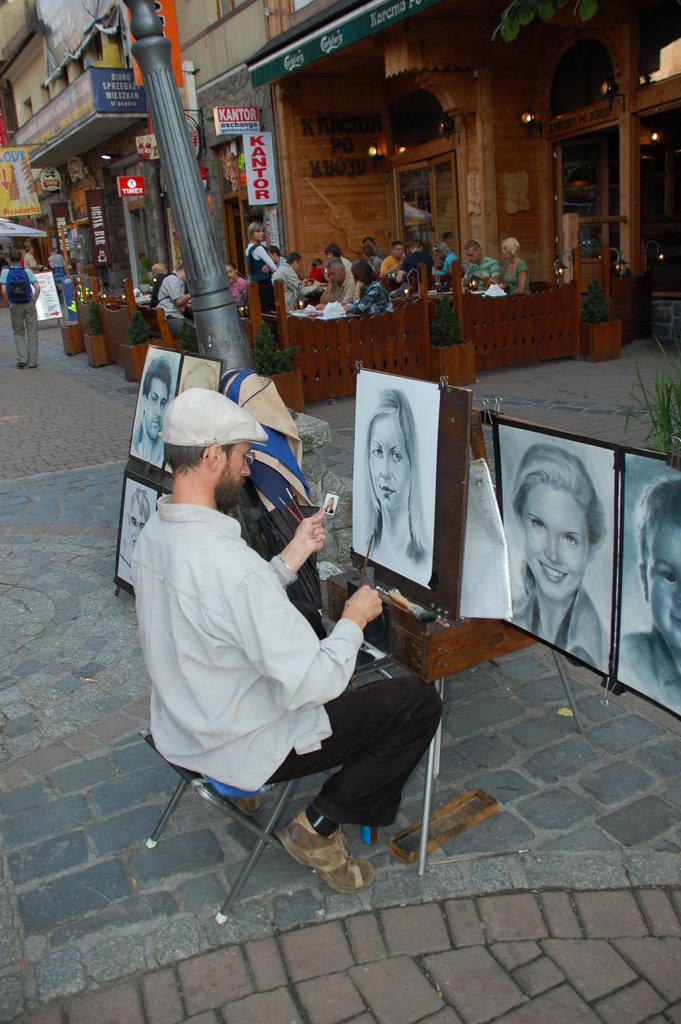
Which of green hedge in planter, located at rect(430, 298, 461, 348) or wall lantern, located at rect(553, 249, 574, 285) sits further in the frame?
wall lantern, located at rect(553, 249, 574, 285)

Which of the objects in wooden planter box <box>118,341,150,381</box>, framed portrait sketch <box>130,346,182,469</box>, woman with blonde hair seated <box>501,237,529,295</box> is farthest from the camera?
wooden planter box <box>118,341,150,381</box>

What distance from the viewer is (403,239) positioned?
17.1 meters

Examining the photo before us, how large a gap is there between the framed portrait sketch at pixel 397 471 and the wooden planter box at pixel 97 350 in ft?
41.3

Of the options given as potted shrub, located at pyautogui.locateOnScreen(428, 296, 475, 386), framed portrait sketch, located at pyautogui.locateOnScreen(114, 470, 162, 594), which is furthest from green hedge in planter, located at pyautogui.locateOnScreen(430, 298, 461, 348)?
framed portrait sketch, located at pyautogui.locateOnScreen(114, 470, 162, 594)

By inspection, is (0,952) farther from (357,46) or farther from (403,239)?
(403,239)

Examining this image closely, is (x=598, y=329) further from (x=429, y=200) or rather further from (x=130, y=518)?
(x=130, y=518)

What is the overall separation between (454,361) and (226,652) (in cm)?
878

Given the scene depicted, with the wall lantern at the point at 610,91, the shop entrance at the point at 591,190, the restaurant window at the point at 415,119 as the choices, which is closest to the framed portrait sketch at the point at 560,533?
the shop entrance at the point at 591,190

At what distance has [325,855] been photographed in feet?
9.22

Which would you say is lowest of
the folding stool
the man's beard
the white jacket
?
the folding stool

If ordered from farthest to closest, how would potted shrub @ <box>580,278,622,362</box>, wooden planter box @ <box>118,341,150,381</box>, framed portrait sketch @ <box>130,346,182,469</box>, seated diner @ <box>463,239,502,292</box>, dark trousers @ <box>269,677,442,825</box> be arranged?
1. wooden planter box @ <box>118,341,150,381</box>
2. seated diner @ <box>463,239,502,292</box>
3. potted shrub @ <box>580,278,622,362</box>
4. framed portrait sketch @ <box>130,346,182,469</box>
5. dark trousers @ <box>269,677,442,825</box>

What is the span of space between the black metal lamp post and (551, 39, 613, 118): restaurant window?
1015cm

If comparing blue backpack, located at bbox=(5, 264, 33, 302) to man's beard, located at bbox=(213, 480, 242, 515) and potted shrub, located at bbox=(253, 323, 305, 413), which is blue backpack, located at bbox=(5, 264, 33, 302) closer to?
potted shrub, located at bbox=(253, 323, 305, 413)

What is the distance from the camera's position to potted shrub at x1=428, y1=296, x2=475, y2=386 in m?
10.6
